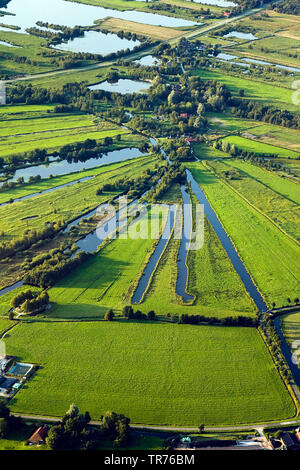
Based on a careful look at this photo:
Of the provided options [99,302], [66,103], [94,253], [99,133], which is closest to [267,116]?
[99,133]

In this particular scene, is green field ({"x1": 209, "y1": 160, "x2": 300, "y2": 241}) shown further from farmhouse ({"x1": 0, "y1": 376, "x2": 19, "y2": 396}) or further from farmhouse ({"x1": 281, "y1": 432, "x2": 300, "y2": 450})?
farmhouse ({"x1": 0, "y1": 376, "x2": 19, "y2": 396})

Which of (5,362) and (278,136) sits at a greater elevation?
(278,136)

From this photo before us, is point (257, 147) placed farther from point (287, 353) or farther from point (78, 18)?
point (78, 18)

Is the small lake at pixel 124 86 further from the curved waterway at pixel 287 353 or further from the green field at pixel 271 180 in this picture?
the curved waterway at pixel 287 353

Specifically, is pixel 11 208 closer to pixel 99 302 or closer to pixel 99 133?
pixel 99 302

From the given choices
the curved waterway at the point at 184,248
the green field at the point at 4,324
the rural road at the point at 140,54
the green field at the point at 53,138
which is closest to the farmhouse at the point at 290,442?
the curved waterway at the point at 184,248

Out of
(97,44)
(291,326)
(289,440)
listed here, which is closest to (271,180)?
(291,326)

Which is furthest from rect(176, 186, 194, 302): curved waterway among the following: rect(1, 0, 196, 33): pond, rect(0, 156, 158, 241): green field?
rect(1, 0, 196, 33): pond
